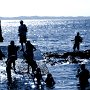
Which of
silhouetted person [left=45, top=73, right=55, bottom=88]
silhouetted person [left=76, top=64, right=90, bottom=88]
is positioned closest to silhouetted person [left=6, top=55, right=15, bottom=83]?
silhouetted person [left=45, top=73, right=55, bottom=88]

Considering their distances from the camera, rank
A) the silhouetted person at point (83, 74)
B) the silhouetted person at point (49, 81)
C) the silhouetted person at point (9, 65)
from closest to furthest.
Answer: the silhouetted person at point (83, 74), the silhouetted person at point (49, 81), the silhouetted person at point (9, 65)

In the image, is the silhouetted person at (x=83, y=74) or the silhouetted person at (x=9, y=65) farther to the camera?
the silhouetted person at (x=9, y=65)

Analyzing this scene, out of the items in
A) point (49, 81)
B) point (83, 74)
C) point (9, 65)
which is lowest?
point (49, 81)

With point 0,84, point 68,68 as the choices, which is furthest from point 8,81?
point 68,68

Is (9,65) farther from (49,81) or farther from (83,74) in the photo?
(83,74)

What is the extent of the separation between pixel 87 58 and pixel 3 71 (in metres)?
14.3

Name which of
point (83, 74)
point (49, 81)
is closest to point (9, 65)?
point (49, 81)

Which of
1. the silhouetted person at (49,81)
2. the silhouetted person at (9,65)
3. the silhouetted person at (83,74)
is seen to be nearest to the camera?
the silhouetted person at (83,74)

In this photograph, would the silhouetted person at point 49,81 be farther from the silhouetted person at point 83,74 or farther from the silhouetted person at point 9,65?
the silhouetted person at point 83,74

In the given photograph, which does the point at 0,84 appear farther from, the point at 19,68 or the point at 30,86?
the point at 19,68

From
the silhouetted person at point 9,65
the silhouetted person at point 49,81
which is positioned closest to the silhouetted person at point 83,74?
the silhouetted person at point 49,81

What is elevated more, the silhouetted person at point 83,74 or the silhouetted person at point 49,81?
the silhouetted person at point 83,74

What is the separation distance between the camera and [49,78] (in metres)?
25.0

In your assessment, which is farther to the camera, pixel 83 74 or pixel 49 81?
pixel 49 81
